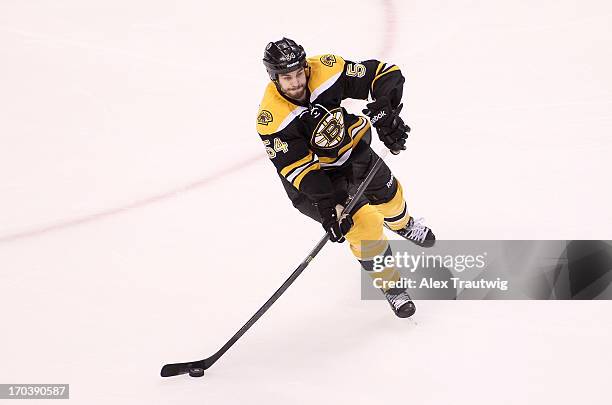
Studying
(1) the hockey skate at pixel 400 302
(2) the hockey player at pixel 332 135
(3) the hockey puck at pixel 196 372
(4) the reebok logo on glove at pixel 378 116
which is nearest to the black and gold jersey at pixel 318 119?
(2) the hockey player at pixel 332 135

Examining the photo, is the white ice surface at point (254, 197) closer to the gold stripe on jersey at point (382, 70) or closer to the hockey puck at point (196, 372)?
the hockey puck at point (196, 372)

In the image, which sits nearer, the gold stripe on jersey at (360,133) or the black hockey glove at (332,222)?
the black hockey glove at (332,222)

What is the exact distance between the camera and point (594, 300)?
10.3 ft

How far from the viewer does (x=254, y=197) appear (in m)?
4.27

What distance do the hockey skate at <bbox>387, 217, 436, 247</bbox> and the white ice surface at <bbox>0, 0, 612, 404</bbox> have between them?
0.60 ft

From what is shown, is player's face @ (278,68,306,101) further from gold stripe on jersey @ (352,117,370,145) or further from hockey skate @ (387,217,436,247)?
hockey skate @ (387,217,436,247)

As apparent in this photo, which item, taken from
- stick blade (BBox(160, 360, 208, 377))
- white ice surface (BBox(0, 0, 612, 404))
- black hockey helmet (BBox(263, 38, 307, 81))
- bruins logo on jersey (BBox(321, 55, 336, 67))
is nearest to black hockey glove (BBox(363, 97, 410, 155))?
bruins logo on jersey (BBox(321, 55, 336, 67))

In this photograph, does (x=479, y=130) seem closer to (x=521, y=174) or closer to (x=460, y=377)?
(x=521, y=174)

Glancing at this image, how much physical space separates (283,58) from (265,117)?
269 mm

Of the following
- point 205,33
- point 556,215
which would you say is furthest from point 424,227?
point 205,33

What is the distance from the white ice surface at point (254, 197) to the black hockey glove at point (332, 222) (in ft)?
1.69

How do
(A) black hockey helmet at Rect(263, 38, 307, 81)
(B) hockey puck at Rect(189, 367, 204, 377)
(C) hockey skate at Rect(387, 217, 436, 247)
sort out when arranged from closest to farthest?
1. (A) black hockey helmet at Rect(263, 38, 307, 81)
2. (B) hockey puck at Rect(189, 367, 204, 377)
3. (C) hockey skate at Rect(387, 217, 436, 247)

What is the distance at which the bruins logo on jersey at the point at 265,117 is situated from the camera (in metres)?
3.03

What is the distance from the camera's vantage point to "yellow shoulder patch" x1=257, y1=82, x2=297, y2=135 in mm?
3016
